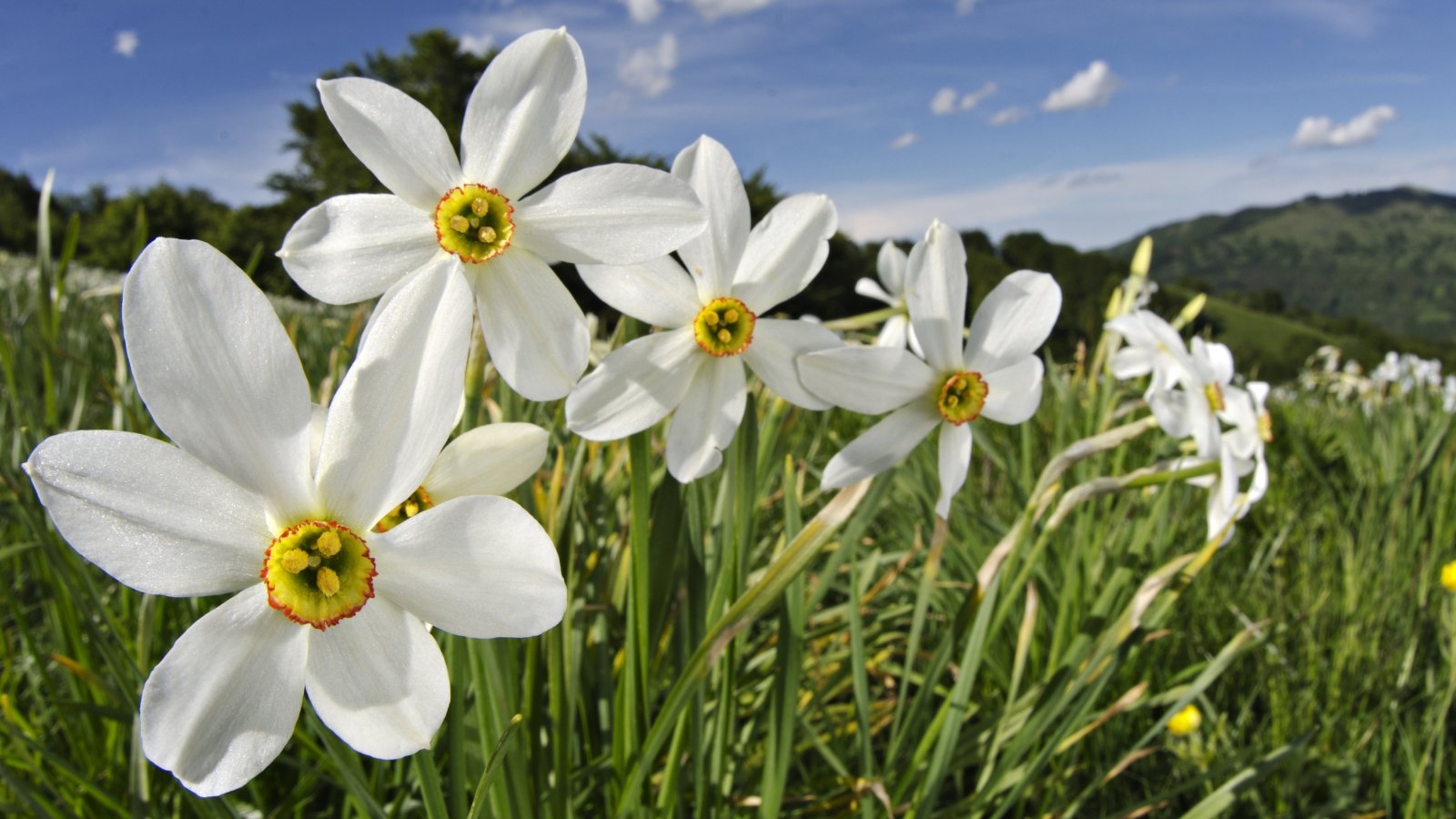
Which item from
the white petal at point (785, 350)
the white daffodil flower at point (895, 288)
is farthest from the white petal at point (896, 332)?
the white petal at point (785, 350)

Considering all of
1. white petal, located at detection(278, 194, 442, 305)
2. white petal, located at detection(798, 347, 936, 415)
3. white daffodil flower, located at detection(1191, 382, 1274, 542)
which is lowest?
white daffodil flower, located at detection(1191, 382, 1274, 542)

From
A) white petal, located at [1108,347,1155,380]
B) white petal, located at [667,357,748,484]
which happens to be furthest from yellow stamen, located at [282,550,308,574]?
white petal, located at [1108,347,1155,380]

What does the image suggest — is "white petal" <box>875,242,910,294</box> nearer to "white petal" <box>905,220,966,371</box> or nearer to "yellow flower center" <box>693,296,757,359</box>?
"white petal" <box>905,220,966,371</box>

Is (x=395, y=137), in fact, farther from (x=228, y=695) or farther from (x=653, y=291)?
(x=228, y=695)

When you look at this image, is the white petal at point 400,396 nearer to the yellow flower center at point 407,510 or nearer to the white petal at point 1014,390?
the yellow flower center at point 407,510

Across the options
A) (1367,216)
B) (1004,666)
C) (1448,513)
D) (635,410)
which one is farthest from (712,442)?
(1367,216)

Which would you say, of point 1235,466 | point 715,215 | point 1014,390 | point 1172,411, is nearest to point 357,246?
point 715,215

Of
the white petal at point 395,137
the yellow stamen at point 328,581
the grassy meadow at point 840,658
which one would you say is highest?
the white petal at point 395,137
